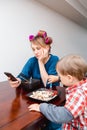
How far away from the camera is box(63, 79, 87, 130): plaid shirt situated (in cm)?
87

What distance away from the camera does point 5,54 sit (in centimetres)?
194

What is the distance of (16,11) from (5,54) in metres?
0.47

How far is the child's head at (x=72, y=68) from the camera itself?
0.93 m

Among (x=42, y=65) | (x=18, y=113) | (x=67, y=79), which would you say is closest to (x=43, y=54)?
(x=42, y=65)

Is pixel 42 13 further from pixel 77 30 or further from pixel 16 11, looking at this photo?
pixel 77 30

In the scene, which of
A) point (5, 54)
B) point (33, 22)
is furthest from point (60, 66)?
point (33, 22)

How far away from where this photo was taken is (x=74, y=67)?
0.93m

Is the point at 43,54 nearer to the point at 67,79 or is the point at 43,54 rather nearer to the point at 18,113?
the point at 67,79

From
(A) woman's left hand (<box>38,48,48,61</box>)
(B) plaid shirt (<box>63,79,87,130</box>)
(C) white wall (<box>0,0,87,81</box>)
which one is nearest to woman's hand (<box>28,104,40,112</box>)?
(B) plaid shirt (<box>63,79,87,130</box>)

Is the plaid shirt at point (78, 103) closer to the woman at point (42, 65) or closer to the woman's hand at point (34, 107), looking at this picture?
the woman's hand at point (34, 107)

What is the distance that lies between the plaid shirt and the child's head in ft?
0.14

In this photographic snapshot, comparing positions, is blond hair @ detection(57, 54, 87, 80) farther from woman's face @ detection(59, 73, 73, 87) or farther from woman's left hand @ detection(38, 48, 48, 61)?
woman's left hand @ detection(38, 48, 48, 61)

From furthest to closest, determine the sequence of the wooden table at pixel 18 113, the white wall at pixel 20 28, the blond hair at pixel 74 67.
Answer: the white wall at pixel 20 28 → the blond hair at pixel 74 67 → the wooden table at pixel 18 113

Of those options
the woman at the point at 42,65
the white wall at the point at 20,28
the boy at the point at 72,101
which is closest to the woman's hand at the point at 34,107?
the boy at the point at 72,101
